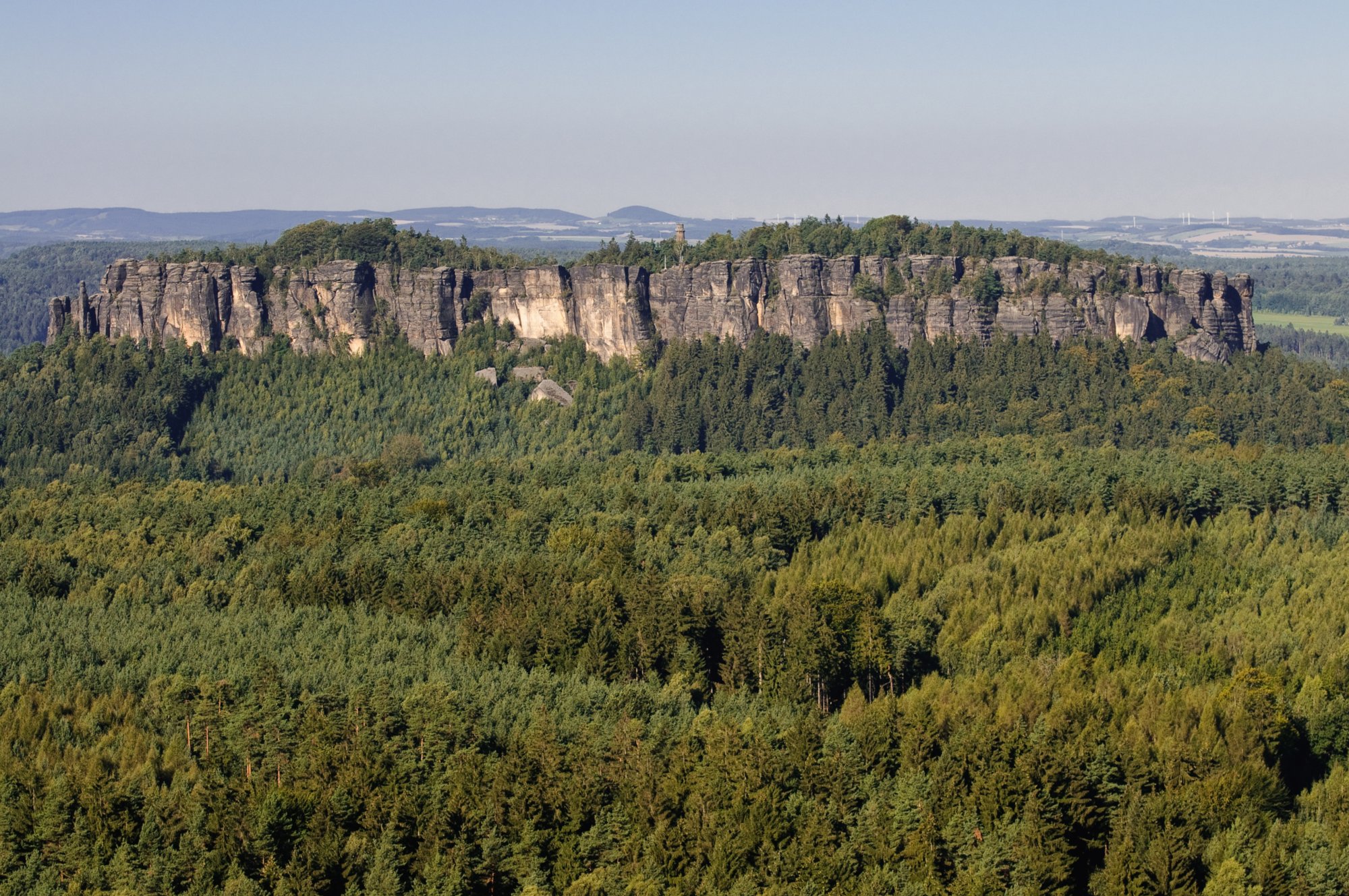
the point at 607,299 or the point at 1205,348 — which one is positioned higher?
the point at 607,299

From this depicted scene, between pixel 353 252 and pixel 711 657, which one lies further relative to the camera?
pixel 353 252

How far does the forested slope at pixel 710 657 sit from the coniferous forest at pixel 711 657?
0.21 meters

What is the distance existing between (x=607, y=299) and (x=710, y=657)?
225ft

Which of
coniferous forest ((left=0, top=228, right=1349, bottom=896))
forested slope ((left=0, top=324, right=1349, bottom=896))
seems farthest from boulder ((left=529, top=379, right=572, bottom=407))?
forested slope ((left=0, top=324, right=1349, bottom=896))

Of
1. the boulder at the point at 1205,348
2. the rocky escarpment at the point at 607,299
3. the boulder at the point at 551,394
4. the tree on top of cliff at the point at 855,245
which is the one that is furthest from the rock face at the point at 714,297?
the boulder at the point at 1205,348

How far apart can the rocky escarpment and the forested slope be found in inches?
408

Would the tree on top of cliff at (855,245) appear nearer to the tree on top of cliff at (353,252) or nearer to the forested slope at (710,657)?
the tree on top of cliff at (353,252)

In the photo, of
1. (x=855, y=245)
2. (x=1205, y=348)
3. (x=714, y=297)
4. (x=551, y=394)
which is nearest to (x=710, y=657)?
(x=551, y=394)

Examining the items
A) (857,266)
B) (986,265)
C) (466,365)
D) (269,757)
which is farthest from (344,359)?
(269,757)

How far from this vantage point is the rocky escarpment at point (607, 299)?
12962 cm

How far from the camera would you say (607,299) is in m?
134

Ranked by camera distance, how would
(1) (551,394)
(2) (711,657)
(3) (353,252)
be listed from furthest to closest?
(3) (353,252), (1) (551,394), (2) (711,657)

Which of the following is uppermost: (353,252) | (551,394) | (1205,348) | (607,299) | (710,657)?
(353,252)

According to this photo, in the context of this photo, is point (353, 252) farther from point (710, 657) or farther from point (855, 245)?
point (710, 657)
